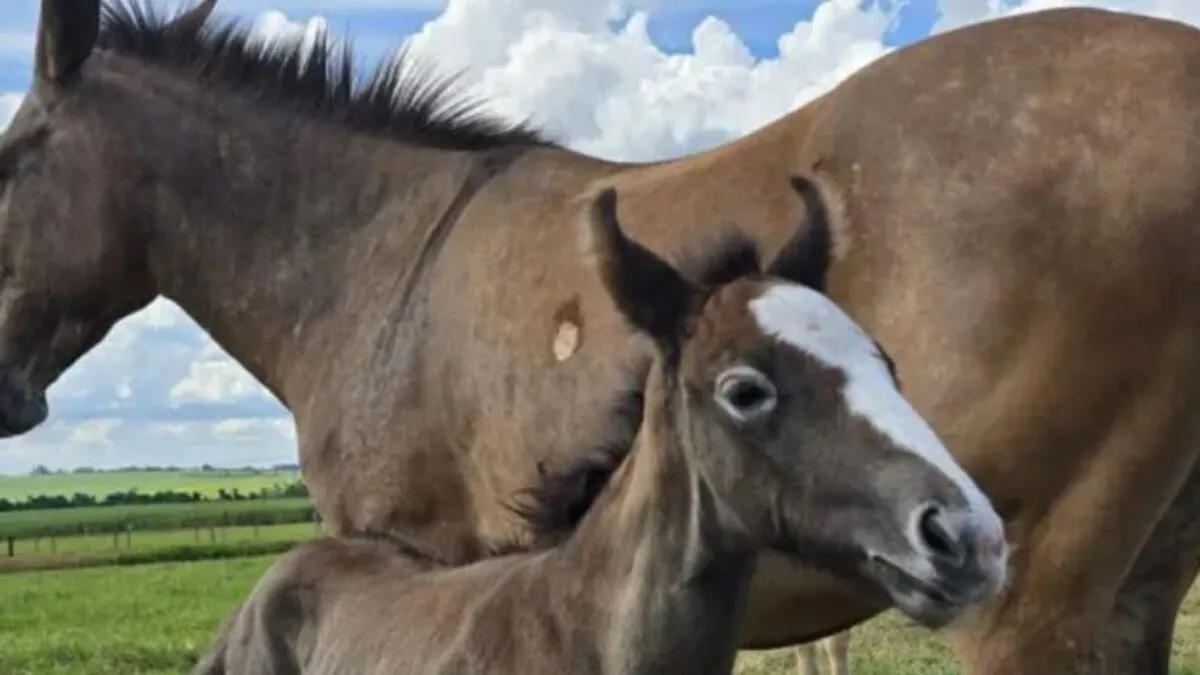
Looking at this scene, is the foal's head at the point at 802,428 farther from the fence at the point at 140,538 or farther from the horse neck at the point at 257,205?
the fence at the point at 140,538

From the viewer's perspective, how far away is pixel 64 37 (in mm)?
5973

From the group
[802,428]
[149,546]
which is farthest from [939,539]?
[149,546]

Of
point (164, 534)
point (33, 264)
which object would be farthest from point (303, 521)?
point (33, 264)

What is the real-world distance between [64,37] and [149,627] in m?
14.1

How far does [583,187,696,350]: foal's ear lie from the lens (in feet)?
12.5

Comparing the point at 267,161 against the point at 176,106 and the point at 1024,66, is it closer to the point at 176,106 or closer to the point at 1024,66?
the point at 176,106

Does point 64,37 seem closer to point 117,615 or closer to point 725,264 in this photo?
point 725,264

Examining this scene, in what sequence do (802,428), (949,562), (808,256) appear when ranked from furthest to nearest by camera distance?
(808,256) < (802,428) < (949,562)

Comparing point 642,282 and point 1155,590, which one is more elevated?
point 642,282

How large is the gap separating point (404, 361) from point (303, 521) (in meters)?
48.6

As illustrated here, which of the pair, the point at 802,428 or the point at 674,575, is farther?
the point at 674,575

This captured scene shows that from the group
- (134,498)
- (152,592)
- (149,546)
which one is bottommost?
(134,498)

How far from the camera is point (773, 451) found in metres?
3.57

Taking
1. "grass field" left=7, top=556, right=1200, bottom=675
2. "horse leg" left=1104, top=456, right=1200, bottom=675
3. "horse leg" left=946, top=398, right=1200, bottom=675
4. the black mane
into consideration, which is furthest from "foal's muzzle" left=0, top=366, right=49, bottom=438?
"grass field" left=7, top=556, right=1200, bottom=675
